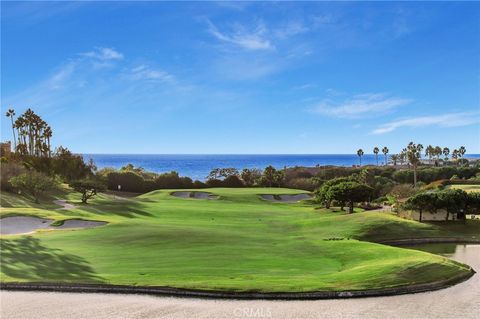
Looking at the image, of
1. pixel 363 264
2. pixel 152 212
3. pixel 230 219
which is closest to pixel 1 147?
pixel 152 212

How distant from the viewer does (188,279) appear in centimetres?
2452

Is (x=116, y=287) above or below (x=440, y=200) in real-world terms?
below

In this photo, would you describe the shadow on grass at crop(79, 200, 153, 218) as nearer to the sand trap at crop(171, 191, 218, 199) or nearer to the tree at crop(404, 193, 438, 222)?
the sand trap at crop(171, 191, 218, 199)

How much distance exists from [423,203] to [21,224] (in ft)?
143

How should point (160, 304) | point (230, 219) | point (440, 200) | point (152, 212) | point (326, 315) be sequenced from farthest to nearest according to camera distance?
point (152, 212), point (230, 219), point (440, 200), point (160, 304), point (326, 315)

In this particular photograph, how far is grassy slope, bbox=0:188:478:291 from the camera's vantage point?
2456 centimetres

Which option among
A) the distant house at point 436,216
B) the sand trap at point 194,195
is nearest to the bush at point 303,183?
the sand trap at point 194,195

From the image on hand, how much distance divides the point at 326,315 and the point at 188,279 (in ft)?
27.1

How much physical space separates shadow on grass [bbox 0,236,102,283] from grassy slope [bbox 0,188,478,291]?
2.2 inches

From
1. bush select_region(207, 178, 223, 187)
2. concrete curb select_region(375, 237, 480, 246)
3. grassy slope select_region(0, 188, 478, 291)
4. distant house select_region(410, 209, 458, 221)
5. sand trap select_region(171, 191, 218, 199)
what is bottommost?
concrete curb select_region(375, 237, 480, 246)

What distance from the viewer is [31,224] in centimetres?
4525

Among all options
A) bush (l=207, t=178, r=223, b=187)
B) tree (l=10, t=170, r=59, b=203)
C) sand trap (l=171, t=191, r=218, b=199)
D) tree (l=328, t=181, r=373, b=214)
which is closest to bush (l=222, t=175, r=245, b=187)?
bush (l=207, t=178, r=223, b=187)

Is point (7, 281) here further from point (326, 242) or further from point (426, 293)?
point (326, 242)

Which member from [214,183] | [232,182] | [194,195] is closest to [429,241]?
[194,195]
